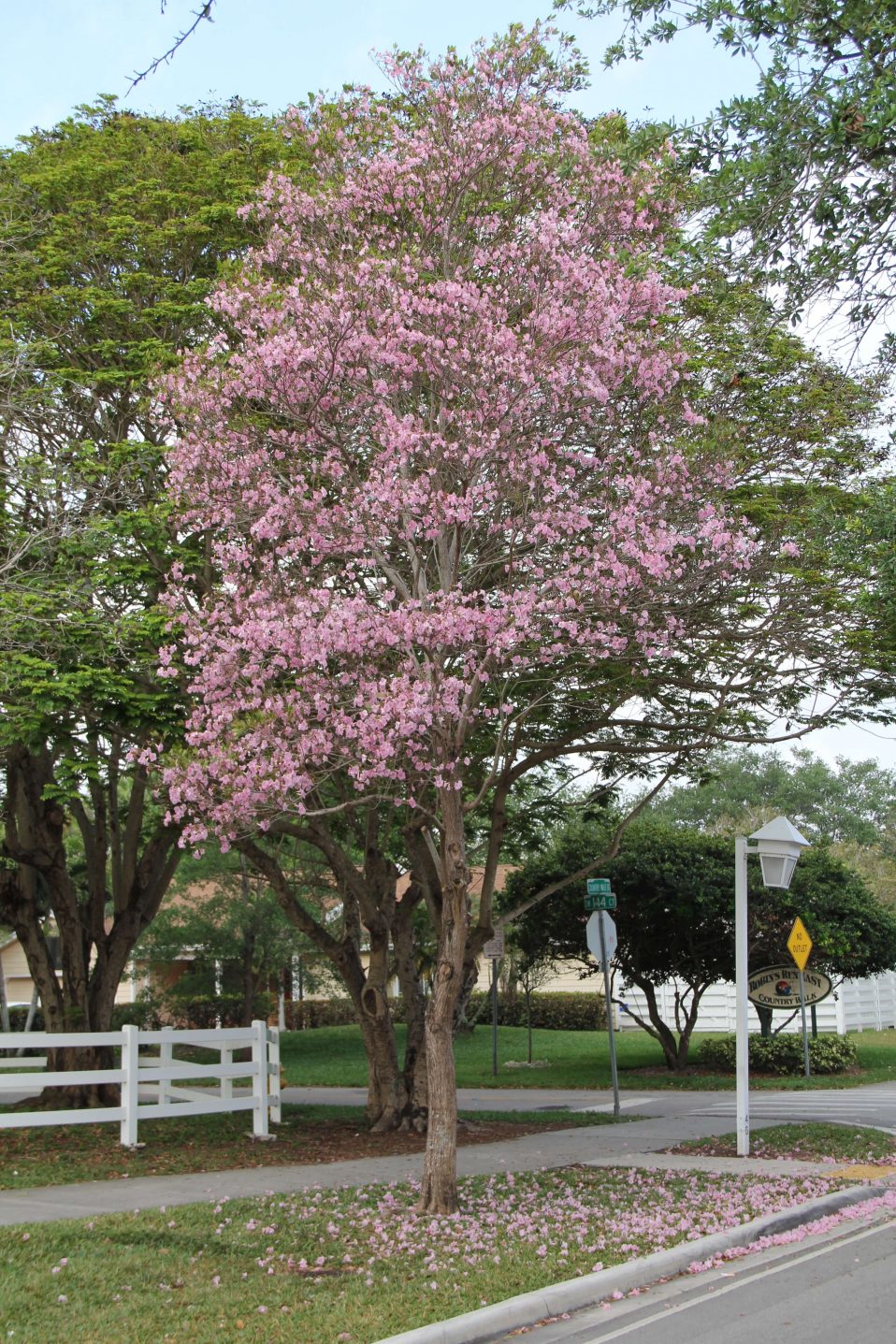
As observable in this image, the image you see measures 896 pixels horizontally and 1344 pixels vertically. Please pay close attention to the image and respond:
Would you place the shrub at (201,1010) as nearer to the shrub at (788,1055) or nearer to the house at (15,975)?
the shrub at (788,1055)

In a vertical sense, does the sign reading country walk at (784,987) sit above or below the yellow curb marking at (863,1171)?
above

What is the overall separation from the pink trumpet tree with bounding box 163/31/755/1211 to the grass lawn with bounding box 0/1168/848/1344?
1014mm

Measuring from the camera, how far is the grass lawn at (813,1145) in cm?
1336

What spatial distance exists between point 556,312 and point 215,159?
22.2ft

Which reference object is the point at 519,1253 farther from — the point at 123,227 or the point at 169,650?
the point at 123,227

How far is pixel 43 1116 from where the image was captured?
12531mm

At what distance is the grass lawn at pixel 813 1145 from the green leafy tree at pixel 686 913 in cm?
1010

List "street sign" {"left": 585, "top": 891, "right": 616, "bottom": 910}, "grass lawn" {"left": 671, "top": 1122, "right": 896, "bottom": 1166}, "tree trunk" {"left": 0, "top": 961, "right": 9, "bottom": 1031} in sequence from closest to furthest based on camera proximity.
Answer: "grass lawn" {"left": 671, "top": 1122, "right": 896, "bottom": 1166} → "street sign" {"left": 585, "top": 891, "right": 616, "bottom": 910} → "tree trunk" {"left": 0, "top": 961, "right": 9, "bottom": 1031}

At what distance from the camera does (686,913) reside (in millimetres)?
25531

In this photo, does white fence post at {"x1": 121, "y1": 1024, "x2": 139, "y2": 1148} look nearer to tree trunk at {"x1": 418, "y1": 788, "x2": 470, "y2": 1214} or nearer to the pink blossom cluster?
the pink blossom cluster

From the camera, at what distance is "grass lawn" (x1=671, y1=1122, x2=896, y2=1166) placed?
13.4 metres

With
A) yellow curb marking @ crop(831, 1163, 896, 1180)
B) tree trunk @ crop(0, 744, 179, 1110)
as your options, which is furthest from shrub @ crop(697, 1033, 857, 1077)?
yellow curb marking @ crop(831, 1163, 896, 1180)

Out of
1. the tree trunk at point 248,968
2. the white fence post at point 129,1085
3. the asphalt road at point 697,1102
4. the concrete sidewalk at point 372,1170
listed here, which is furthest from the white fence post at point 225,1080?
the tree trunk at point 248,968

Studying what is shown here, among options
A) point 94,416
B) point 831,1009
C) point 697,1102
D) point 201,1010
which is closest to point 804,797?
point 831,1009
